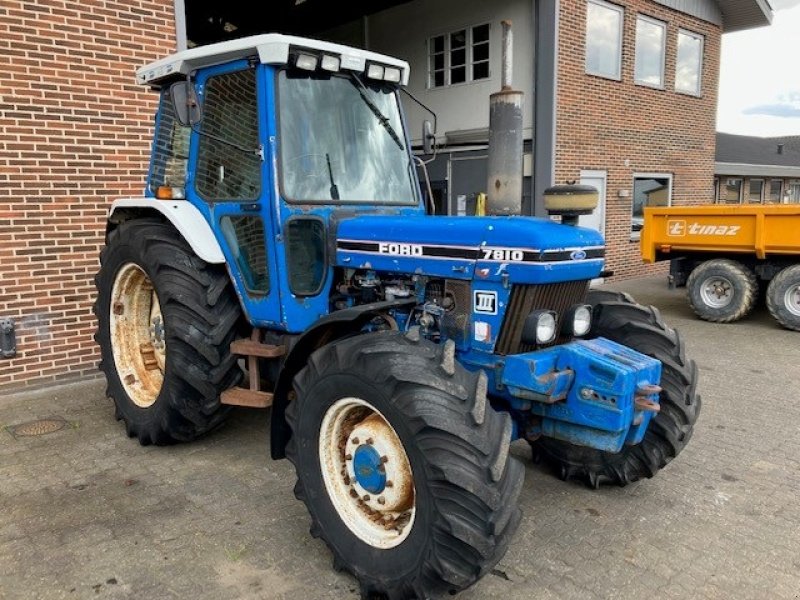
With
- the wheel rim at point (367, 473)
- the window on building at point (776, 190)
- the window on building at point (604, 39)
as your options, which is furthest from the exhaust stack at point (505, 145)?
the window on building at point (776, 190)

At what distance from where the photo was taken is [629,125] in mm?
11984

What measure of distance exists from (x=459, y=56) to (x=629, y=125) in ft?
11.2

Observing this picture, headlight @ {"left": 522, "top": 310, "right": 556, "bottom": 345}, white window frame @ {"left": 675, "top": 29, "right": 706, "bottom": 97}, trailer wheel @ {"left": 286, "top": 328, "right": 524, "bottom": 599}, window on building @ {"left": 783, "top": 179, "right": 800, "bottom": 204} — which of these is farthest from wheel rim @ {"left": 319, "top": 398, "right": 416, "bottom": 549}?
window on building @ {"left": 783, "top": 179, "right": 800, "bottom": 204}

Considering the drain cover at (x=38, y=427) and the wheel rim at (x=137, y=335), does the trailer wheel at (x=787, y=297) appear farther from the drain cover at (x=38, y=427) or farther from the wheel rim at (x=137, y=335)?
the drain cover at (x=38, y=427)

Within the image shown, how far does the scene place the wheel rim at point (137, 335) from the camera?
456 cm

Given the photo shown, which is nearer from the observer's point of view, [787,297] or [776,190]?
[787,297]

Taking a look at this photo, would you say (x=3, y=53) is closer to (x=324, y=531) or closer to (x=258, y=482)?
(x=258, y=482)

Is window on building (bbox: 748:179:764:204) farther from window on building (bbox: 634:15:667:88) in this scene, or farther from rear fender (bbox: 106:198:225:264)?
rear fender (bbox: 106:198:225:264)

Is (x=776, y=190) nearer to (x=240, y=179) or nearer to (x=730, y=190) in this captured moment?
(x=730, y=190)

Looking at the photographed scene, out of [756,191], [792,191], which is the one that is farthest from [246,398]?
[792,191]

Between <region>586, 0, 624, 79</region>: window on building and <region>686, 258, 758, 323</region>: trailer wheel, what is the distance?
4.10m

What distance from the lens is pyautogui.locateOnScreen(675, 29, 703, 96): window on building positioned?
42.3 ft

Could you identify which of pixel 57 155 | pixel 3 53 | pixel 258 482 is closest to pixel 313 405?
pixel 258 482

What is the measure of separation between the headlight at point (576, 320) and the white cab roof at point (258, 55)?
71.3 inches
